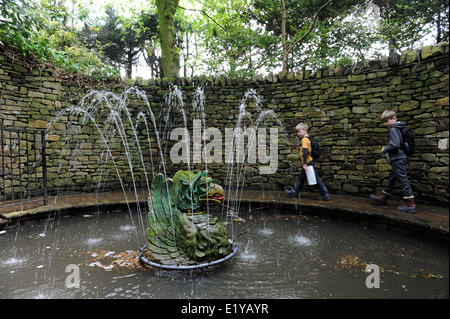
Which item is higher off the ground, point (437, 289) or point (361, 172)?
point (361, 172)

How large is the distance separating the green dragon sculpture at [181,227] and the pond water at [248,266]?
0.17m

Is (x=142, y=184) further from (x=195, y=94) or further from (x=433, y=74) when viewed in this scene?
(x=433, y=74)

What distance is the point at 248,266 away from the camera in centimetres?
278

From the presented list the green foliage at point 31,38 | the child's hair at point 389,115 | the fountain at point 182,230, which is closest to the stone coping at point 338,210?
the child's hair at point 389,115

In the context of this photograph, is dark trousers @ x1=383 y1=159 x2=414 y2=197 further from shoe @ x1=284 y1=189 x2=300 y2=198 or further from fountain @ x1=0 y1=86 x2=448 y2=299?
shoe @ x1=284 y1=189 x2=300 y2=198

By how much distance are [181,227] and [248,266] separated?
0.86m

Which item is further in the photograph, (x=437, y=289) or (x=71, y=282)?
(x=71, y=282)

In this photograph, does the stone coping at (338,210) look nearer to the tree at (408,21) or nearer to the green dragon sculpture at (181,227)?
the green dragon sculpture at (181,227)

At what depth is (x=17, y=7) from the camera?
5391 millimetres

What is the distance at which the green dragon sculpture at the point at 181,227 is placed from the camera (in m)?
2.69

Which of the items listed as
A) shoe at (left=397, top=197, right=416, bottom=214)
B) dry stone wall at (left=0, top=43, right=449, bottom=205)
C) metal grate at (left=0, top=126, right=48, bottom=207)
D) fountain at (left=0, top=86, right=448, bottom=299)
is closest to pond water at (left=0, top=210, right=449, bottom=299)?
fountain at (left=0, top=86, right=448, bottom=299)

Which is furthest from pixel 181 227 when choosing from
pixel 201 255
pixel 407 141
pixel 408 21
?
pixel 408 21
